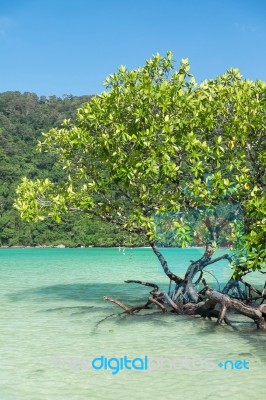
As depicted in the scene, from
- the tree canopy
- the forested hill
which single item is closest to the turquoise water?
the tree canopy

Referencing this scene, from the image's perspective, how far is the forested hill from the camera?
93.2 metres

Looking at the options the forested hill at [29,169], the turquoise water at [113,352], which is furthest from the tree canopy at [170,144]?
the forested hill at [29,169]

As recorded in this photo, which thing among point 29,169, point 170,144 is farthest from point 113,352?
point 29,169

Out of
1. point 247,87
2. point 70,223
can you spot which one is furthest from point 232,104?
point 70,223

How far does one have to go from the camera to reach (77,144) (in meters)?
13.3

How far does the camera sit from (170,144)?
39.4ft

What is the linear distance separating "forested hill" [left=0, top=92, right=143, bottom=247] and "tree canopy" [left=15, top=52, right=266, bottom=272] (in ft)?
191

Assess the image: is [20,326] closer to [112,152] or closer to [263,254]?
[112,152]

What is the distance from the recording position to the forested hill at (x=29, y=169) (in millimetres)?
93188

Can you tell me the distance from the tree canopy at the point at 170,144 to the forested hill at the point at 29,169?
5828cm

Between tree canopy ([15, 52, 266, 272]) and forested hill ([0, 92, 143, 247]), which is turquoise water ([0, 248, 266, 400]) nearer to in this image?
tree canopy ([15, 52, 266, 272])

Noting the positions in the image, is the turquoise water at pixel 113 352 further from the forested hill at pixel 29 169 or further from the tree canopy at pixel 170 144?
the forested hill at pixel 29 169

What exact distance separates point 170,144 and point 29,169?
93.6 meters

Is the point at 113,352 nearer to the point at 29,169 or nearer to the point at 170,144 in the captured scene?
the point at 170,144
